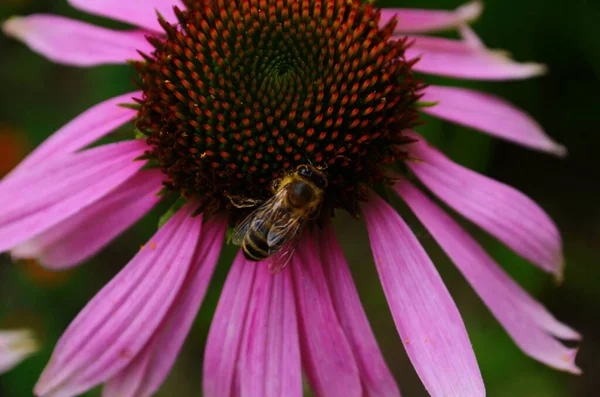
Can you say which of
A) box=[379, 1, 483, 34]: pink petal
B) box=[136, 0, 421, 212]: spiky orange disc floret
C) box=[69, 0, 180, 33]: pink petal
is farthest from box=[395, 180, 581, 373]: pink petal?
box=[69, 0, 180, 33]: pink petal

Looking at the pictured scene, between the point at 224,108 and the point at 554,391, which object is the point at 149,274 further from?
the point at 554,391

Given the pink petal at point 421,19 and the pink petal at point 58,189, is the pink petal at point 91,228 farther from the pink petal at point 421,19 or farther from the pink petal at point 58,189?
the pink petal at point 421,19

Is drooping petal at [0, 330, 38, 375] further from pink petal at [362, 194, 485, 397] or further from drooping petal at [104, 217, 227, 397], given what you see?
pink petal at [362, 194, 485, 397]

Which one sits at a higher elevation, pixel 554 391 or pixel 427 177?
pixel 427 177

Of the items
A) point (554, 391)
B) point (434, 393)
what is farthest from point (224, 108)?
point (554, 391)

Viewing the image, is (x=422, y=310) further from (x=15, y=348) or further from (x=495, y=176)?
(x=495, y=176)

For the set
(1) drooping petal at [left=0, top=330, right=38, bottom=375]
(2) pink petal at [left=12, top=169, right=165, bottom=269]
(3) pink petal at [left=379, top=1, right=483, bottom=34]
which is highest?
(2) pink petal at [left=12, top=169, right=165, bottom=269]
